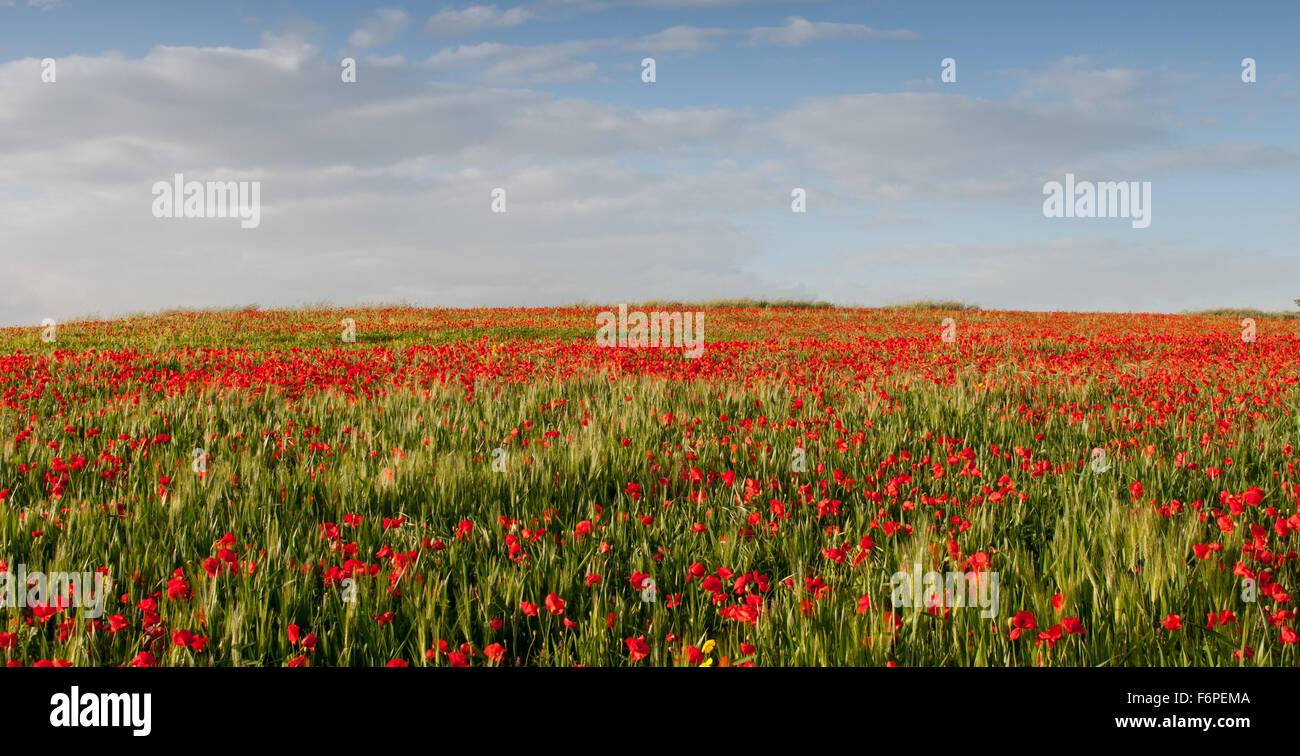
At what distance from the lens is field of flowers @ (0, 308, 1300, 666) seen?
9.98ft

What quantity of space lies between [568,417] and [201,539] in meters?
4.05

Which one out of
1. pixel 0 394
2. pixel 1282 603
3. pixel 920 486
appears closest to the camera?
pixel 1282 603

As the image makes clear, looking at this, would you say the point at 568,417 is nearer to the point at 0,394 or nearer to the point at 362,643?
the point at 362,643

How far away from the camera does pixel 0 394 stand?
9.02 metres

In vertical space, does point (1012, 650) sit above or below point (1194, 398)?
below

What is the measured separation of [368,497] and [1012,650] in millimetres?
3517

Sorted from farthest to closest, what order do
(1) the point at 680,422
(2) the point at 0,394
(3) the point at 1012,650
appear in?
(2) the point at 0,394, (1) the point at 680,422, (3) the point at 1012,650

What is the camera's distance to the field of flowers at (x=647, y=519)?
3.04m

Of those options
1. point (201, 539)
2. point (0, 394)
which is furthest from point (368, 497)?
point (0, 394)

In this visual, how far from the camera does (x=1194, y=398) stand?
363 inches

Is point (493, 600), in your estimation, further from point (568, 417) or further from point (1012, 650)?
point (568, 417)

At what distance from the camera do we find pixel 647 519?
13.1 feet

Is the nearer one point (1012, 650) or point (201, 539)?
point (1012, 650)
